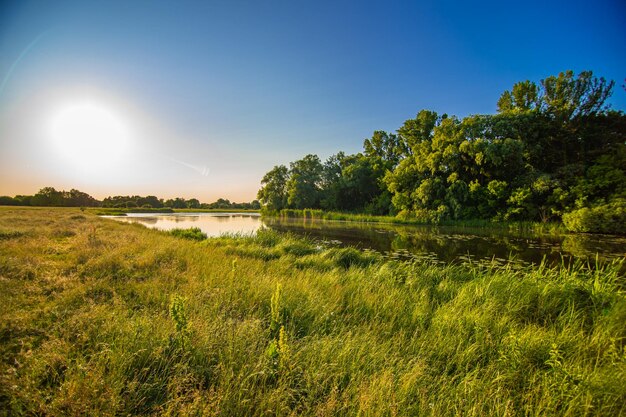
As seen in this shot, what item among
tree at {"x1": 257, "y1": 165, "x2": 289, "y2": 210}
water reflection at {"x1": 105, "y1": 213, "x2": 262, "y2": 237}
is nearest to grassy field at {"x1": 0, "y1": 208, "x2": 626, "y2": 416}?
water reflection at {"x1": 105, "y1": 213, "x2": 262, "y2": 237}

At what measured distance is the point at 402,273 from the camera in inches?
325

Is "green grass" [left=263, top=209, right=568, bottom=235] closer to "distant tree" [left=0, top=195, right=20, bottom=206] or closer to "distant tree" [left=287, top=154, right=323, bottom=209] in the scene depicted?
"distant tree" [left=287, top=154, right=323, bottom=209]

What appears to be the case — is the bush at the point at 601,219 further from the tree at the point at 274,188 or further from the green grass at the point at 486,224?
the tree at the point at 274,188

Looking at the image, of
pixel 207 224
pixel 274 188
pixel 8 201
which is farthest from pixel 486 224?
pixel 8 201

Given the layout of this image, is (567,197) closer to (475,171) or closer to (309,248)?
(475,171)

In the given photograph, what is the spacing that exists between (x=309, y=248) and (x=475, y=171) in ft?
102

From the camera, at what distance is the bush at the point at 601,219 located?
2130cm

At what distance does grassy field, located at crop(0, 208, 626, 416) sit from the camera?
92.5 inches

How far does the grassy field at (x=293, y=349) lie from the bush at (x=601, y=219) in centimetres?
2381

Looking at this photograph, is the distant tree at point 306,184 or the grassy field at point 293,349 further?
the distant tree at point 306,184

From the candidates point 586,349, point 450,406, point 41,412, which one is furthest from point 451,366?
point 41,412

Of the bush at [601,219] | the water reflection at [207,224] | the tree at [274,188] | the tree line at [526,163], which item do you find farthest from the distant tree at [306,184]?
the bush at [601,219]

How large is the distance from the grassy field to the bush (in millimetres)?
23810

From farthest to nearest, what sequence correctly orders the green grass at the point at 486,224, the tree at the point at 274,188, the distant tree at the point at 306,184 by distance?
the tree at the point at 274,188 → the distant tree at the point at 306,184 → the green grass at the point at 486,224
